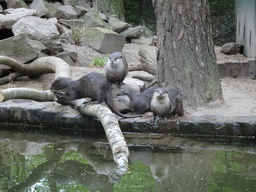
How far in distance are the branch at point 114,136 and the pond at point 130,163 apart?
0.09 meters

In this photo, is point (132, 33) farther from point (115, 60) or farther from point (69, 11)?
point (115, 60)

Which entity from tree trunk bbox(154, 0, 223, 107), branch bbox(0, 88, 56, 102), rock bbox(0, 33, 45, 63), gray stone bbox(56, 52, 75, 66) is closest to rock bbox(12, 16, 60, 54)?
rock bbox(0, 33, 45, 63)

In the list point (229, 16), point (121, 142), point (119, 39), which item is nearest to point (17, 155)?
point (121, 142)

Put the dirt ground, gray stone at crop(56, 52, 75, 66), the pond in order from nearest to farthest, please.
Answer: the pond, the dirt ground, gray stone at crop(56, 52, 75, 66)

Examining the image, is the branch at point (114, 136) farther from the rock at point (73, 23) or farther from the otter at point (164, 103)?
the rock at point (73, 23)

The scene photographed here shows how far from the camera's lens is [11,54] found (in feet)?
19.4

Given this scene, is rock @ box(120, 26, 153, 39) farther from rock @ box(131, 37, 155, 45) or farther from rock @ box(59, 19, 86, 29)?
rock @ box(59, 19, 86, 29)

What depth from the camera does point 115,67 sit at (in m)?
4.43

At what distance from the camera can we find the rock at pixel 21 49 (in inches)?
231

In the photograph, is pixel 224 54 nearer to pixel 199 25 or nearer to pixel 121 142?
pixel 199 25

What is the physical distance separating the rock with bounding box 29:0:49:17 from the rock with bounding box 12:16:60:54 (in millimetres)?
2530

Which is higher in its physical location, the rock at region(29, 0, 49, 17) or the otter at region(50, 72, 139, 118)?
the rock at region(29, 0, 49, 17)

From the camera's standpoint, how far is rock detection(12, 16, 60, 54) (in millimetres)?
6281

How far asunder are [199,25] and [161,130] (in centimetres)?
169
